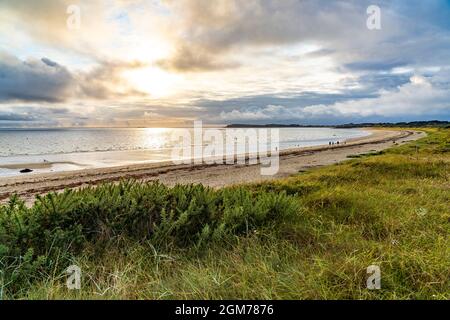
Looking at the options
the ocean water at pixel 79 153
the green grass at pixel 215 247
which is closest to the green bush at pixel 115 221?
the green grass at pixel 215 247

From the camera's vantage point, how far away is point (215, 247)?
176 inches

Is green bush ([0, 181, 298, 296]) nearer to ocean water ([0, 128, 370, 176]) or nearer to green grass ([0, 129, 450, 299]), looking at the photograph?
green grass ([0, 129, 450, 299])

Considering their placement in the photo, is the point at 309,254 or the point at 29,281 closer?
the point at 29,281

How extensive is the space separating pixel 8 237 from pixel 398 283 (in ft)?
14.5

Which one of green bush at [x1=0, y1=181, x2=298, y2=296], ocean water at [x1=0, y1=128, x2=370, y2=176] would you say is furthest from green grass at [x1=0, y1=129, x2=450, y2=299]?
ocean water at [x1=0, y1=128, x2=370, y2=176]

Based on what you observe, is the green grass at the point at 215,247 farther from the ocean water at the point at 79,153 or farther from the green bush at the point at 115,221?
the ocean water at the point at 79,153

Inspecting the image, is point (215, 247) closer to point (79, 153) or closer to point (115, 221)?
point (115, 221)

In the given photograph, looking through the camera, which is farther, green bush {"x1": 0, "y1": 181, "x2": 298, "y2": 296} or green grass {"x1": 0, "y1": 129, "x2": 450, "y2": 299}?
green bush {"x1": 0, "y1": 181, "x2": 298, "y2": 296}

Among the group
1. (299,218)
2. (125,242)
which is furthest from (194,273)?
(299,218)

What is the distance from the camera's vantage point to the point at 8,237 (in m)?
4.05

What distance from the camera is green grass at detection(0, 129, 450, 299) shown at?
10.8ft

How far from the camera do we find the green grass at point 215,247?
3277mm
